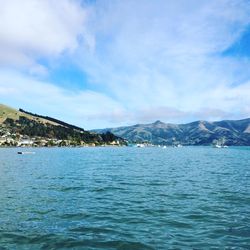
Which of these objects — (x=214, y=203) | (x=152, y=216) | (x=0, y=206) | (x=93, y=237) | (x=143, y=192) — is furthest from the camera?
(x=143, y=192)

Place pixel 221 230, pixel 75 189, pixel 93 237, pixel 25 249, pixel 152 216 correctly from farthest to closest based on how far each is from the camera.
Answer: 1. pixel 75 189
2. pixel 152 216
3. pixel 221 230
4. pixel 93 237
5. pixel 25 249

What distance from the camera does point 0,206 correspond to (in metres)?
39.1

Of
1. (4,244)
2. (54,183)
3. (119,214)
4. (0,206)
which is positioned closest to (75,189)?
(54,183)

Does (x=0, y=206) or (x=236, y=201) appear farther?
(x=236, y=201)

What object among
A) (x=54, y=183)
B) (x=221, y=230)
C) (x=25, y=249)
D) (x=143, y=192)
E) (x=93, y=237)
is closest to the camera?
(x=25, y=249)

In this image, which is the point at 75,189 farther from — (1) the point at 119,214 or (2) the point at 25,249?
(2) the point at 25,249

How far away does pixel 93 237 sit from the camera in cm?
2755

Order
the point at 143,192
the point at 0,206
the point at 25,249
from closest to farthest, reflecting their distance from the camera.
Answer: the point at 25,249, the point at 0,206, the point at 143,192

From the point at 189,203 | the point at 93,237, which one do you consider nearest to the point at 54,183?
the point at 189,203

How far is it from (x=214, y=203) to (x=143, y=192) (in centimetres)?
1187

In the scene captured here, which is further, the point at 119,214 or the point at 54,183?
the point at 54,183

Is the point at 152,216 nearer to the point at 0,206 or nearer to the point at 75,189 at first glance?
the point at 0,206

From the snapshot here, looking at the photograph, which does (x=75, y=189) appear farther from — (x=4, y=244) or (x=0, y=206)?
(x=4, y=244)

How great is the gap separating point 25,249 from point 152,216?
14.0 meters
